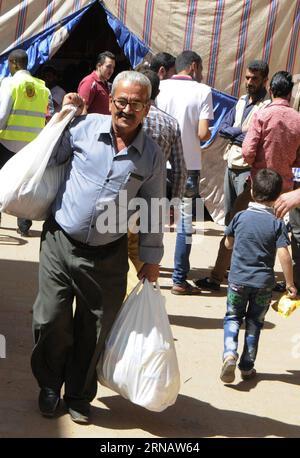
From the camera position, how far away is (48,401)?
4.48 meters

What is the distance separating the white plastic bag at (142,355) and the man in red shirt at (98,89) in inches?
176

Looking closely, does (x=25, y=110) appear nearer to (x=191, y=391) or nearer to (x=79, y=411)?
(x=191, y=391)

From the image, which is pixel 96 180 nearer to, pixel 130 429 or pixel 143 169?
pixel 143 169

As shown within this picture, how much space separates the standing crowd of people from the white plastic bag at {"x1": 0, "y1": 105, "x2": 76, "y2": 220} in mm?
65

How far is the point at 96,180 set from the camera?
4293 millimetres

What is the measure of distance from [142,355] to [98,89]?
15.8ft

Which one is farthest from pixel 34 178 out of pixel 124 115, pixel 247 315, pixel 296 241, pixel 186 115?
pixel 296 241

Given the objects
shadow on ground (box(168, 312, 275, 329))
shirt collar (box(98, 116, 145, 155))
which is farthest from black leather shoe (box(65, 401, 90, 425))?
shadow on ground (box(168, 312, 275, 329))

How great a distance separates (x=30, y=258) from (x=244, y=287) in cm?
343

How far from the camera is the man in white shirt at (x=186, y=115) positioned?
7324 millimetres

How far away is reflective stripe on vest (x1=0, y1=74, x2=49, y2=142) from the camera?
8664 mm

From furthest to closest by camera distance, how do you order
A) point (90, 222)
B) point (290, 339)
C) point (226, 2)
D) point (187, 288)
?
point (226, 2) < point (187, 288) < point (290, 339) < point (90, 222)

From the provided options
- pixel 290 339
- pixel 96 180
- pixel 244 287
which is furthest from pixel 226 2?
pixel 96 180

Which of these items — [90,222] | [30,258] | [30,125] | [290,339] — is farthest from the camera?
[30,125]
